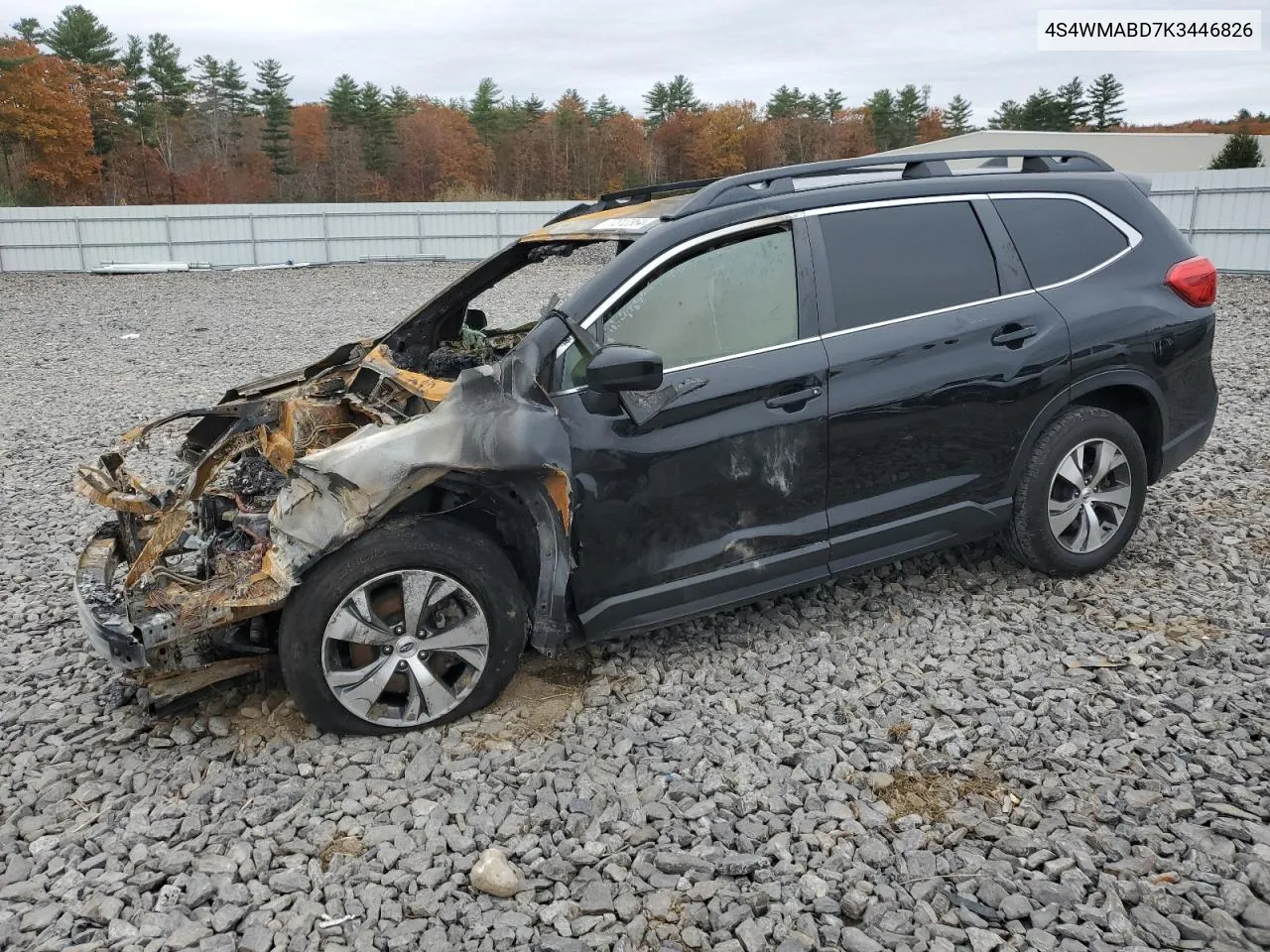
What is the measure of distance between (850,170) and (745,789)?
8.62ft

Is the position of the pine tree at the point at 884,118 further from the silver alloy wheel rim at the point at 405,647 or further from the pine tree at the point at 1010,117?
the silver alloy wheel rim at the point at 405,647

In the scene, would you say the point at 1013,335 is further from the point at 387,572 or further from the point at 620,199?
the point at 387,572

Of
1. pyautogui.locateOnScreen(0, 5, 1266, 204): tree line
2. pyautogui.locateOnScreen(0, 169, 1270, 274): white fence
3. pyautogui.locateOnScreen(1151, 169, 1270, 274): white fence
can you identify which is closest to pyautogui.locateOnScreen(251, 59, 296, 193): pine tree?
pyautogui.locateOnScreen(0, 5, 1266, 204): tree line

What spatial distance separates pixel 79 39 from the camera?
48.6 m

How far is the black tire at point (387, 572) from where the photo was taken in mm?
3299

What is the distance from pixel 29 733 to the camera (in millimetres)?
3678

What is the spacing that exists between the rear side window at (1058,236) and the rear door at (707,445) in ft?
3.73

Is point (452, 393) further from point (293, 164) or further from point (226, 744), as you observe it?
point (293, 164)

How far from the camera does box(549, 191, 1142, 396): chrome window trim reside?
142 inches

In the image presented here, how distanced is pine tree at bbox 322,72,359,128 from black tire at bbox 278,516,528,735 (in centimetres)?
5694

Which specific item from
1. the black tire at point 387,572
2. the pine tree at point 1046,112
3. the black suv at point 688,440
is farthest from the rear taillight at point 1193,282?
the pine tree at point 1046,112

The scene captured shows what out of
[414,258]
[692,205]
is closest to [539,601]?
[692,205]

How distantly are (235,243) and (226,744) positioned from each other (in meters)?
24.9

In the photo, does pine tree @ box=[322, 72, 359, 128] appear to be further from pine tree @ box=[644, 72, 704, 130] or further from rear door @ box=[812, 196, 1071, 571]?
rear door @ box=[812, 196, 1071, 571]
